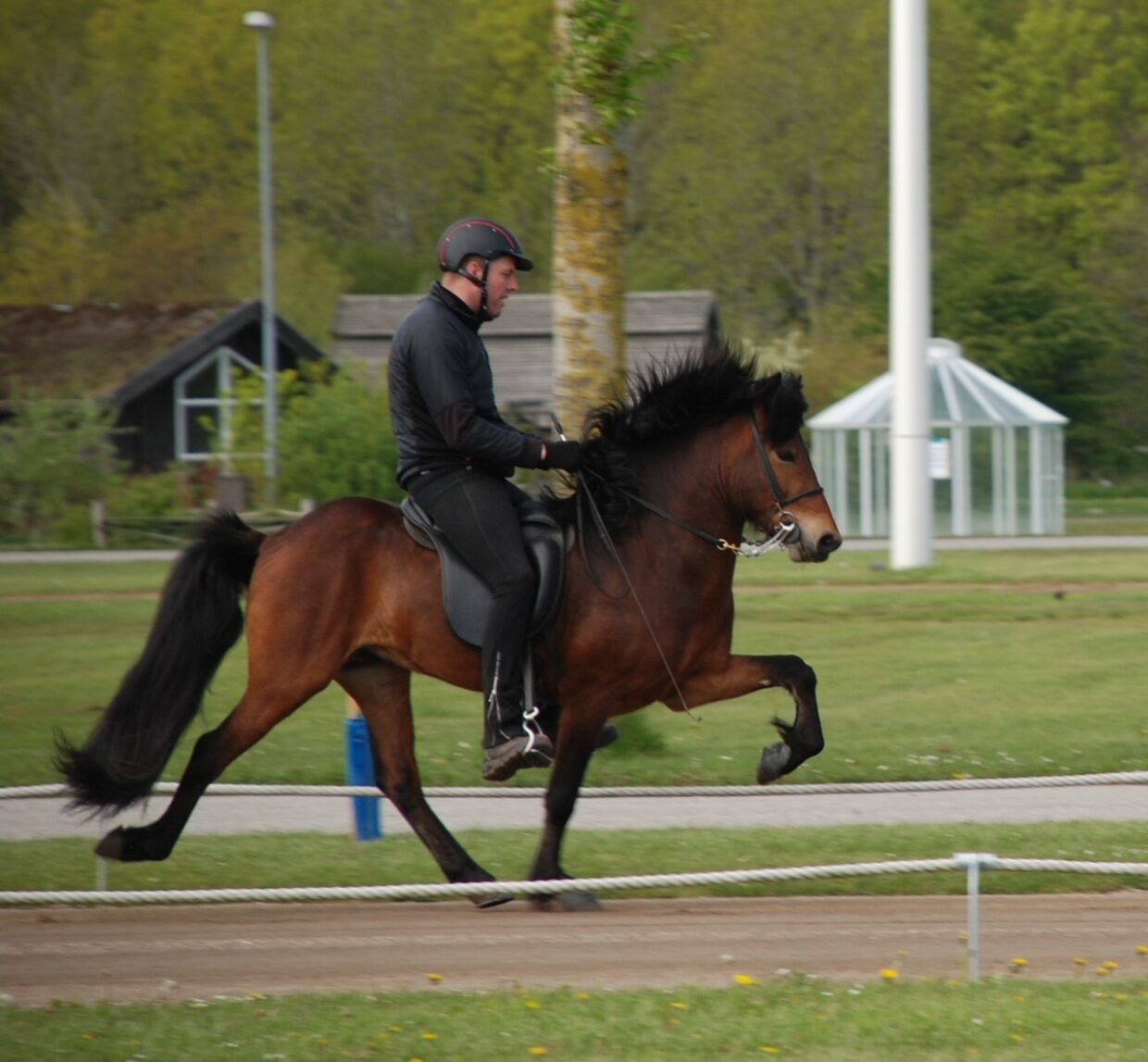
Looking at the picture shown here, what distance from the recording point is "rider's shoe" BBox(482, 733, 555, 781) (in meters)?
8.02

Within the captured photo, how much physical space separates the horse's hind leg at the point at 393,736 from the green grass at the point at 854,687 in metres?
3.69

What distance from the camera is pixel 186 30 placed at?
75875 mm

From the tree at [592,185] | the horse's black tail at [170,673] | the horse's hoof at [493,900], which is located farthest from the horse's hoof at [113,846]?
the tree at [592,185]

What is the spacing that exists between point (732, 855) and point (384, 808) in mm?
2900

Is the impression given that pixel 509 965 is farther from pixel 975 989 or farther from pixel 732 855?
pixel 732 855

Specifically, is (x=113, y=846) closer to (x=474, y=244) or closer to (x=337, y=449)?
(x=474, y=244)

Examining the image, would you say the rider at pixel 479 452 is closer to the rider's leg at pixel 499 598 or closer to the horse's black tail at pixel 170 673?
the rider's leg at pixel 499 598

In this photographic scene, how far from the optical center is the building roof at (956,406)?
35562 millimetres

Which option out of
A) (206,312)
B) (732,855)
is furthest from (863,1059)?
(206,312)

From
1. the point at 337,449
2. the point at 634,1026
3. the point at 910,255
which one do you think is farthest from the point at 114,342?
the point at 634,1026

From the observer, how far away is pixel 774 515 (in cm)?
838

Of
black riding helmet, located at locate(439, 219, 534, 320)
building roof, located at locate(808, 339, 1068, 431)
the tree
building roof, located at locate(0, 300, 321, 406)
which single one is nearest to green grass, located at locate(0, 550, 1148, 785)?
the tree

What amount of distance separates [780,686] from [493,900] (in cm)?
151

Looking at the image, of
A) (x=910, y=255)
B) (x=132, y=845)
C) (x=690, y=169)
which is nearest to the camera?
(x=132, y=845)
